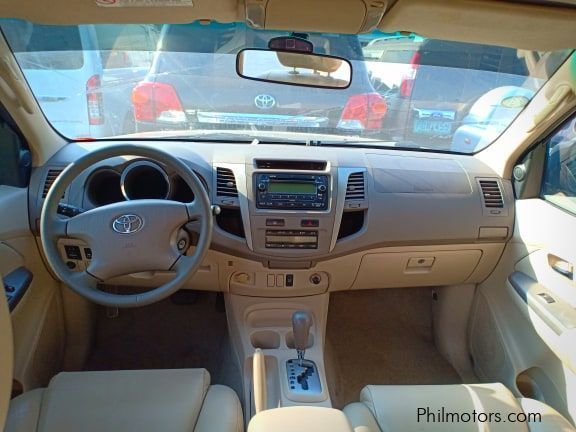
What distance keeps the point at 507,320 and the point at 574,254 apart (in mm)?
553

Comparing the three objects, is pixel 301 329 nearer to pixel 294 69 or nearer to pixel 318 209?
pixel 318 209

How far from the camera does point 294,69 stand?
201 cm

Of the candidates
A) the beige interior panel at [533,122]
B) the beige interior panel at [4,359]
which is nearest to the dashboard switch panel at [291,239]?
the beige interior panel at [533,122]

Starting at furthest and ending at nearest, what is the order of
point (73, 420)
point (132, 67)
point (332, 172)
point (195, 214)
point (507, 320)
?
point (132, 67), point (507, 320), point (332, 172), point (195, 214), point (73, 420)

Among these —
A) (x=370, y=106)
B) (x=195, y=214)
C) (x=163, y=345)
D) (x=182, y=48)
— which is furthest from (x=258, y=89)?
(x=163, y=345)

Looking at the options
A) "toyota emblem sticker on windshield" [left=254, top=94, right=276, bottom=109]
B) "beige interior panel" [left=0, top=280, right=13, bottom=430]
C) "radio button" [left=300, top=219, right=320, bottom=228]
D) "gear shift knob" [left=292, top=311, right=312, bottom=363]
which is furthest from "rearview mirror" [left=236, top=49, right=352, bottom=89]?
"beige interior panel" [left=0, top=280, right=13, bottom=430]

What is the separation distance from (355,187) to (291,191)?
1.06 feet

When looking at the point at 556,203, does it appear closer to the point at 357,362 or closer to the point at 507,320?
the point at 507,320

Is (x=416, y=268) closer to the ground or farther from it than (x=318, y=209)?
closer to the ground

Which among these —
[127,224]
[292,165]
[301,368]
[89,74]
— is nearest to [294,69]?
[292,165]

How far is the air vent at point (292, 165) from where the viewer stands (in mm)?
2090

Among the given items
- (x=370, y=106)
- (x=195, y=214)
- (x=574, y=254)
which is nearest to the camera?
(x=195, y=214)

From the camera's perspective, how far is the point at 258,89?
245 centimetres

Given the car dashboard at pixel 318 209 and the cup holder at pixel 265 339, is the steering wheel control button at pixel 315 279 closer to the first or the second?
the car dashboard at pixel 318 209
